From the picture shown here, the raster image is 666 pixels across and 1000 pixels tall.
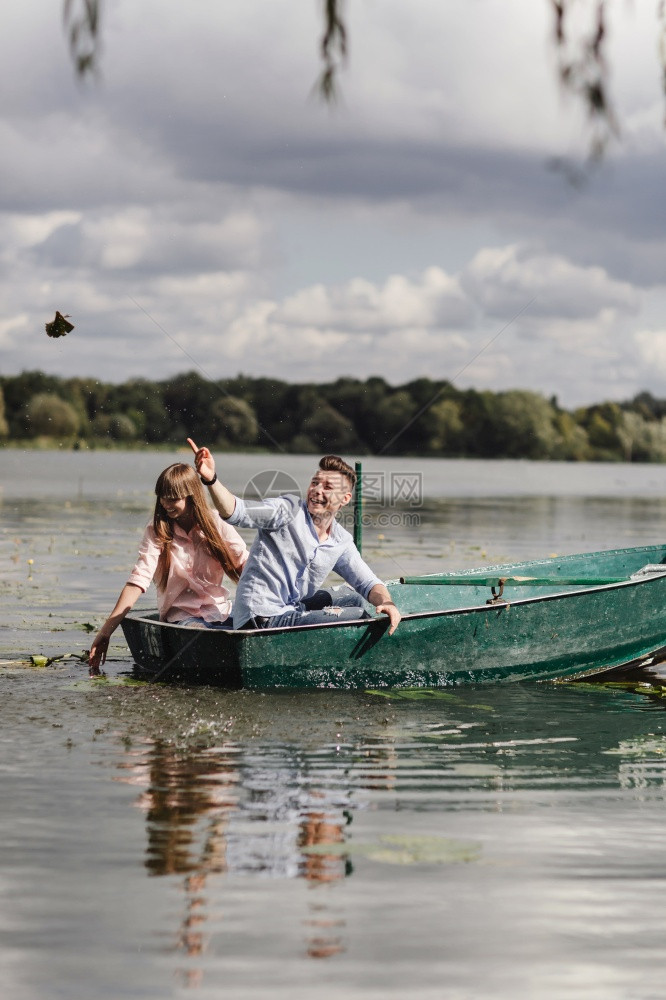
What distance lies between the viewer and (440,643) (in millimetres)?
8992

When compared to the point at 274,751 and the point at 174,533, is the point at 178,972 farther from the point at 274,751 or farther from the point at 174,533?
the point at 174,533

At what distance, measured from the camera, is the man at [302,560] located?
7.87 metres

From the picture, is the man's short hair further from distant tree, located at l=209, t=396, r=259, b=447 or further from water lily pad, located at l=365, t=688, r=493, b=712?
distant tree, located at l=209, t=396, r=259, b=447

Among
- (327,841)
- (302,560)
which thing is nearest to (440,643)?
(302,560)

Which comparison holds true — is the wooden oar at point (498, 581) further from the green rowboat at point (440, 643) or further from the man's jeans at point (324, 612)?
the man's jeans at point (324, 612)

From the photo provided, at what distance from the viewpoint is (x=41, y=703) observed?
8.09 m

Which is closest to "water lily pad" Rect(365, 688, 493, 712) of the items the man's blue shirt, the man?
the man

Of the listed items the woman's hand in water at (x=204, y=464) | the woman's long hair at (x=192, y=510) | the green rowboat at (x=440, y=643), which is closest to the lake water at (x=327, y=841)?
the green rowboat at (x=440, y=643)

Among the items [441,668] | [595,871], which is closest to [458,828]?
[595,871]

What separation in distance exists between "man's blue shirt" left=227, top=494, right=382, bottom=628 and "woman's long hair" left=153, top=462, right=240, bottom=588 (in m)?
0.30

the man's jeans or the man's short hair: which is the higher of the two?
the man's short hair

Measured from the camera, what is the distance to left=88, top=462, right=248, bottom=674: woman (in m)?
8.44

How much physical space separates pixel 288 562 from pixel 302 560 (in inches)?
3.5

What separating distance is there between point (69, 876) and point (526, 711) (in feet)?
13.9
